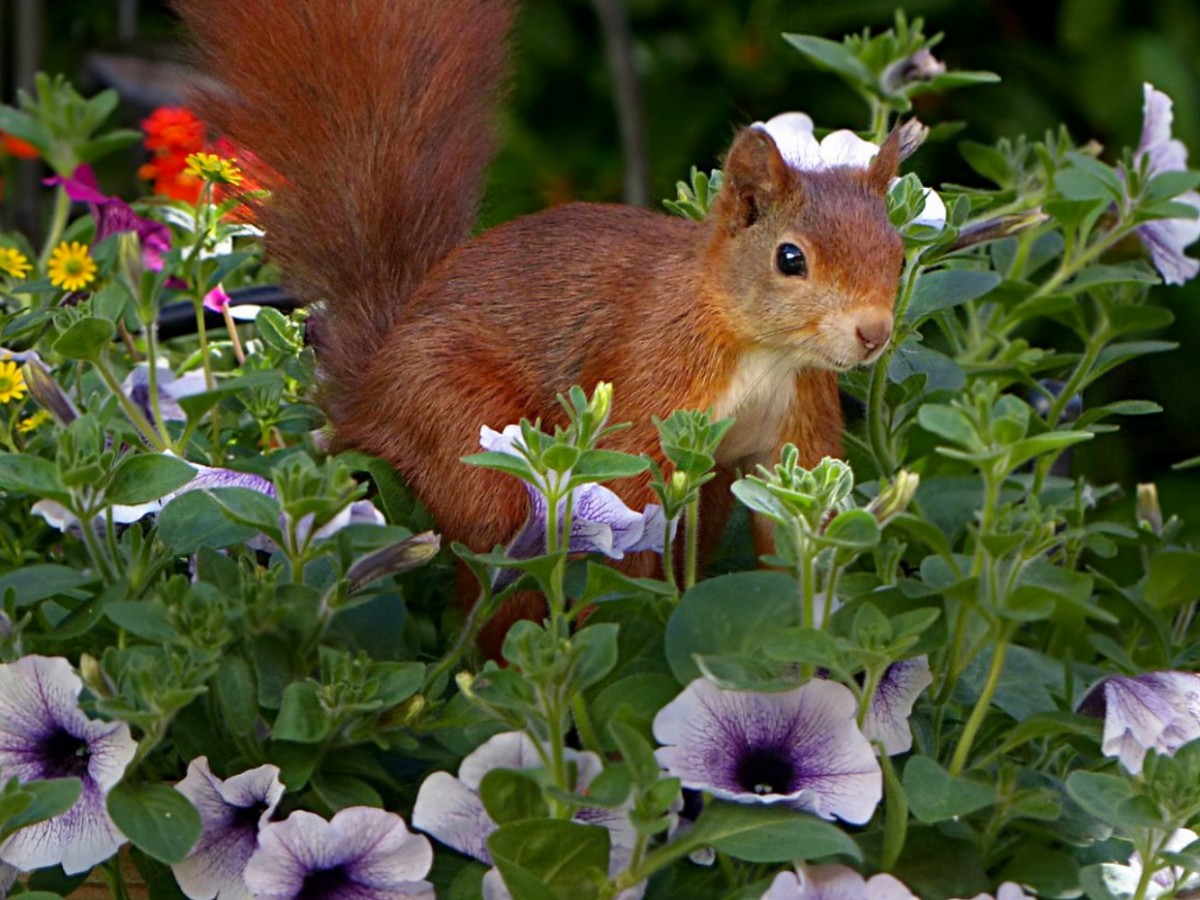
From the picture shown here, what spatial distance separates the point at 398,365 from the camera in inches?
34.7

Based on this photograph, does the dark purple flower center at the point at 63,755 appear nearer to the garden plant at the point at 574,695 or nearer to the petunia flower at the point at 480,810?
the garden plant at the point at 574,695

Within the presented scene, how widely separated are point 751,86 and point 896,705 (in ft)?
4.98

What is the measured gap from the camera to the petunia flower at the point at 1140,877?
0.69 metres

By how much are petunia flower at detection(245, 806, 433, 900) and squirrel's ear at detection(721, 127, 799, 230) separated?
1.17 feet

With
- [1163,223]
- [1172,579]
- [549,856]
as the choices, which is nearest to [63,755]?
[549,856]

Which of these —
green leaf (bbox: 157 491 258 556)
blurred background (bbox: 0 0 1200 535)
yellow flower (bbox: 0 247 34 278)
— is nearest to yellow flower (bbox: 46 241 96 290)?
yellow flower (bbox: 0 247 34 278)

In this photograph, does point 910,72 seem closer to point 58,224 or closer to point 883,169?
point 883,169

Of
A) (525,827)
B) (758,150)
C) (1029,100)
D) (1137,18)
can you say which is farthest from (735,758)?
(1137,18)

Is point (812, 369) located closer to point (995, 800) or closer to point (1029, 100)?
point (995, 800)

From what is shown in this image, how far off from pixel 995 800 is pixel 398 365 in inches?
14.9

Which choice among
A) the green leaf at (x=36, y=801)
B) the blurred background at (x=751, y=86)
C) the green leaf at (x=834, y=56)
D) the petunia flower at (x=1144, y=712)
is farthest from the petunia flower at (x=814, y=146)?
the blurred background at (x=751, y=86)

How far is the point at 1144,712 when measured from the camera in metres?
0.71

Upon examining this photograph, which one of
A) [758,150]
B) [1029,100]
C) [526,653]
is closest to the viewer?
[526,653]

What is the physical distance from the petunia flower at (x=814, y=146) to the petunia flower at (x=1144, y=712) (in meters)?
0.28
